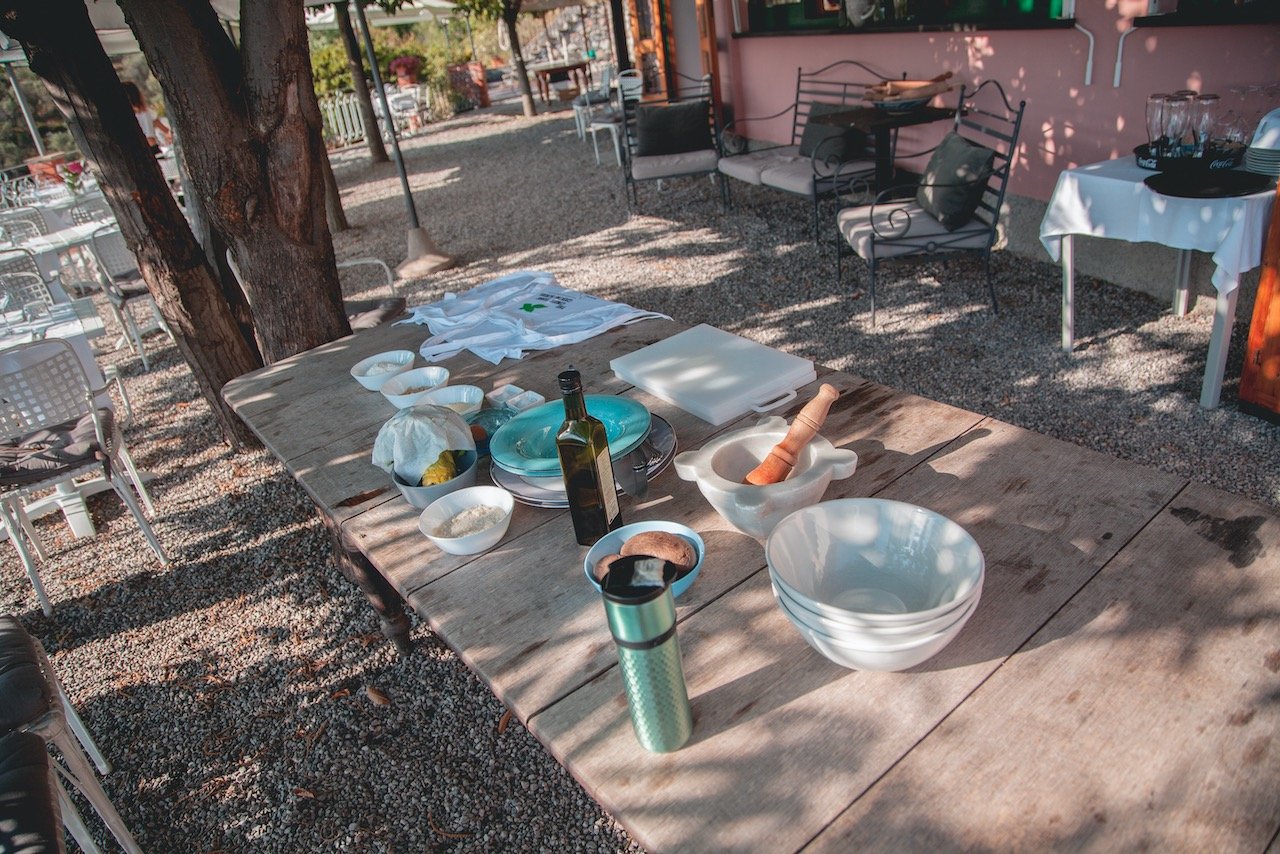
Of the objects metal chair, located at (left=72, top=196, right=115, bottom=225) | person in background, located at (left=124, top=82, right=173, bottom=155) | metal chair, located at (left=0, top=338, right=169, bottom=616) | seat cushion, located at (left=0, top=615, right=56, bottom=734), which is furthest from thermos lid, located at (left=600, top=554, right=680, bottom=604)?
person in background, located at (left=124, top=82, right=173, bottom=155)

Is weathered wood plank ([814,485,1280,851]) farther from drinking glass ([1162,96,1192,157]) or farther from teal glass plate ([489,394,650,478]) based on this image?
drinking glass ([1162,96,1192,157])

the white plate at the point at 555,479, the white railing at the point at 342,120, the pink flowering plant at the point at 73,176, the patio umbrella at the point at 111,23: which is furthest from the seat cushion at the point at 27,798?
the white railing at the point at 342,120

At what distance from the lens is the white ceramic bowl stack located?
1.07 meters

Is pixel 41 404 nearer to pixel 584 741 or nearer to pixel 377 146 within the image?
pixel 584 741

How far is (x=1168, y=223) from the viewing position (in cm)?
322

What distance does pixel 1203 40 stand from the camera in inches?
155

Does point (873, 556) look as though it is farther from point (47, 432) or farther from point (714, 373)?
point (47, 432)

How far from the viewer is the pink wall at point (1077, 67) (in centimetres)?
389

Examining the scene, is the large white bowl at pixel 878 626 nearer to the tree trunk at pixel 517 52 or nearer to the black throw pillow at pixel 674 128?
the black throw pillow at pixel 674 128

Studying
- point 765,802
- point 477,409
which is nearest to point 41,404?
→ point 477,409

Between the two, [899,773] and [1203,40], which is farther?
[1203,40]

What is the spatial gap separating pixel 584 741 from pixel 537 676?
159 mm

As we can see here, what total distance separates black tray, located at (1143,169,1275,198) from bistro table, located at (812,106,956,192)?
2027mm

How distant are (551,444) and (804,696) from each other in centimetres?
84
